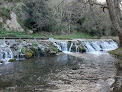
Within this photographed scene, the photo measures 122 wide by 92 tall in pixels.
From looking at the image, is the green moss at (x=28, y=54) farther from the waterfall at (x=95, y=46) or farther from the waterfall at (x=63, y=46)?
the waterfall at (x=95, y=46)

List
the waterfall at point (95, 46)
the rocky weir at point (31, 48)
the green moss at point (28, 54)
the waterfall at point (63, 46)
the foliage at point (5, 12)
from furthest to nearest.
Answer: the foliage at point (5, 12)
the waterfall at point (95, 46)
the waterfall at point (63, 46)
the green moss at point (28, 54)
the rocky weir at point (31, 48)

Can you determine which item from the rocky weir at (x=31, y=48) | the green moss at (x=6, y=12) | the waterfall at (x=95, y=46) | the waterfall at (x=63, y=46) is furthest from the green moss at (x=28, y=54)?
the green moss at (x=6, y=12)

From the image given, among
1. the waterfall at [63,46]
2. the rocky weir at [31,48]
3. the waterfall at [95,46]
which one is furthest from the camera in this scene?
the waterfall at [95,46]

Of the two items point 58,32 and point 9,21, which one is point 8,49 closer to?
point 9,21

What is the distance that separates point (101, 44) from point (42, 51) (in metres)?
9.59

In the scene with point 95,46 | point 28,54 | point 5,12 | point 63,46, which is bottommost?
point 28,54

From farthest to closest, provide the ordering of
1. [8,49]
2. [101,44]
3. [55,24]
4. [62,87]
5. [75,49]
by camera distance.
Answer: [55,24], [101,44], [75,49], [8,49], [62,87]

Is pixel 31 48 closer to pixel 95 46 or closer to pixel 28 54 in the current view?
pixel 28 54

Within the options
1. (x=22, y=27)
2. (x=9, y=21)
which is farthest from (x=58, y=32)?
(x=9, y=21)

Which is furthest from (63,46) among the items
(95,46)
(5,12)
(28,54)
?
(5,12)

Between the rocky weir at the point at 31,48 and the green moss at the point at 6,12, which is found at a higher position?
the green moss at the point at 6,12

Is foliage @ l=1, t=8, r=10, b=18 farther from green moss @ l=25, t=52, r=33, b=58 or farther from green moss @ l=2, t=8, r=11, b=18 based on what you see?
green moss @ l=25, t=52, r=33, b=58

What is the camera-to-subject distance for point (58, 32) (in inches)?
1081

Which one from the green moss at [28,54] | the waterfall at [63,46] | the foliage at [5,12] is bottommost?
the green moss at [28,54]
